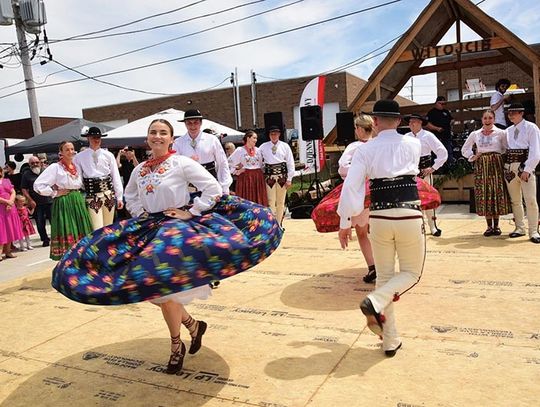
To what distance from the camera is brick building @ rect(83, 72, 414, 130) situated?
2475 cm

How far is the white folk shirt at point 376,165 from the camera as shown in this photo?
10.2 ft

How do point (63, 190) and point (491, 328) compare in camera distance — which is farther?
point (63, 190)

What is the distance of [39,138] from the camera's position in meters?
12.8

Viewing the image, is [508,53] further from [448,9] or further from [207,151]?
[207,151]

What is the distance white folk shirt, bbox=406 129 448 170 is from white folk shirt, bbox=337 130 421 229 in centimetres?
335

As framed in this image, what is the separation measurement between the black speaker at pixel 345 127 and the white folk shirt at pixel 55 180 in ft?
20.8

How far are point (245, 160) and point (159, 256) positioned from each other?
5.34 meters

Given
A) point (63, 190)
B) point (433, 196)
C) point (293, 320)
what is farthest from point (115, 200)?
→ point (433, 196)

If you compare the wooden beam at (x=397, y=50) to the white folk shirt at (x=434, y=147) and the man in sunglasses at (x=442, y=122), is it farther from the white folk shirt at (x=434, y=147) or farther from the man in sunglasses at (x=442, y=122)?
the white folk shirt at (x=434, y=147)

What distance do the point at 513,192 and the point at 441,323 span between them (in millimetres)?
3555

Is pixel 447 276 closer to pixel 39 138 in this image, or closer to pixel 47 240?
pixel 47 240

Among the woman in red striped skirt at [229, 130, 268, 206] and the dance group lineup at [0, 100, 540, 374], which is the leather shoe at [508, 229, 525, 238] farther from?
the woman in red striped skirt at [229, 130, 268, 206]

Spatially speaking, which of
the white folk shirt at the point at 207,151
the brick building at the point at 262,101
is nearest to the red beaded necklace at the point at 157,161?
the white folk shirt at the point at 207,151

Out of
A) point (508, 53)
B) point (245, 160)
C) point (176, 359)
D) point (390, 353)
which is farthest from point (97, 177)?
point (508, 53)
